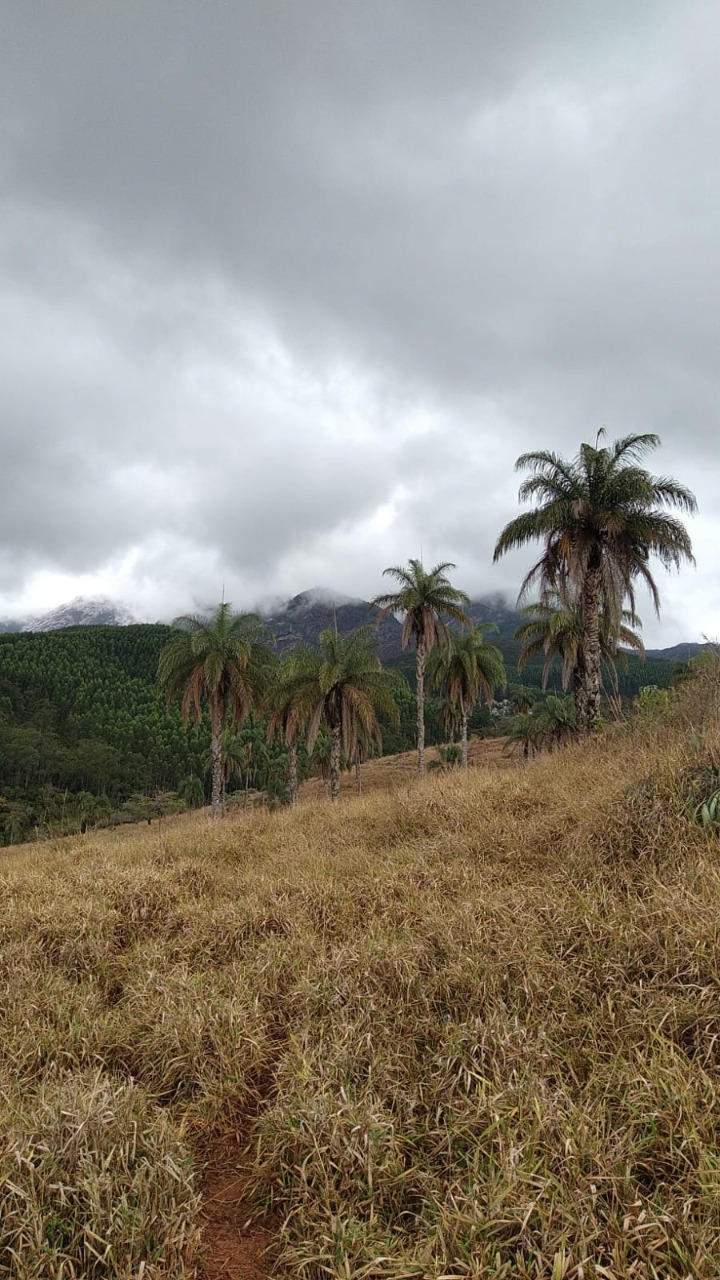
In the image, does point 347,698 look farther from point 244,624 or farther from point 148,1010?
point 148,1010

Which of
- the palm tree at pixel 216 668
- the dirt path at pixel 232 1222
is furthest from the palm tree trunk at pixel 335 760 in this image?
the dirt path at pixel 232 1222

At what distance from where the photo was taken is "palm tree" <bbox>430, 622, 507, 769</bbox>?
3141 cm

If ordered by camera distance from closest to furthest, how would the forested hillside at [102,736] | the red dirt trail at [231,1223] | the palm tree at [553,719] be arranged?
the red dirt trail at [231,1223], the palm tree at [553,719], the forested hillside at [102,736]

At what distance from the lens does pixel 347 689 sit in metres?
22.0

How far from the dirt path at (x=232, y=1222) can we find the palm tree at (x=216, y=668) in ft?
62.6

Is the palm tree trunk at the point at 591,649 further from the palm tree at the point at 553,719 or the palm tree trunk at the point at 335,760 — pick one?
the palm tree at the point at 553,719

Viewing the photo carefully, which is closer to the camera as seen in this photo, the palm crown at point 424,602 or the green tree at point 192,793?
the palm crown at point 424,602

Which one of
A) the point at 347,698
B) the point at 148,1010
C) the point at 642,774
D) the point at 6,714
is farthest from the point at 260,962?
the point at 6,714

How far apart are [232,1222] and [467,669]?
29942 millimetres

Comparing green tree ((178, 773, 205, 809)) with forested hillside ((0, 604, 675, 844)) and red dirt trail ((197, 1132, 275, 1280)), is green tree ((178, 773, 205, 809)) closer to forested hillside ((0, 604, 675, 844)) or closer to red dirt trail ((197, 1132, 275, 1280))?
forested hillside ((0, 604, 675, 844))

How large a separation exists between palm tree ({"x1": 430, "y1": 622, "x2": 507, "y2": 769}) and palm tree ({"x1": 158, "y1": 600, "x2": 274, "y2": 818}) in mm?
12111

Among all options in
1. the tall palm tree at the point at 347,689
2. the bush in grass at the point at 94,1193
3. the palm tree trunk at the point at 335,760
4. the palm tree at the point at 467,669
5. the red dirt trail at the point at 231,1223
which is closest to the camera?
the bush in grass at the point at 94,1193

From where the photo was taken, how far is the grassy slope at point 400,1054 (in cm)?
203

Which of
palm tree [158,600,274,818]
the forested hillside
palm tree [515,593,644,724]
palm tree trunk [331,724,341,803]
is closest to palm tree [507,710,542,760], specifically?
palm tree [515,593,644,724]
